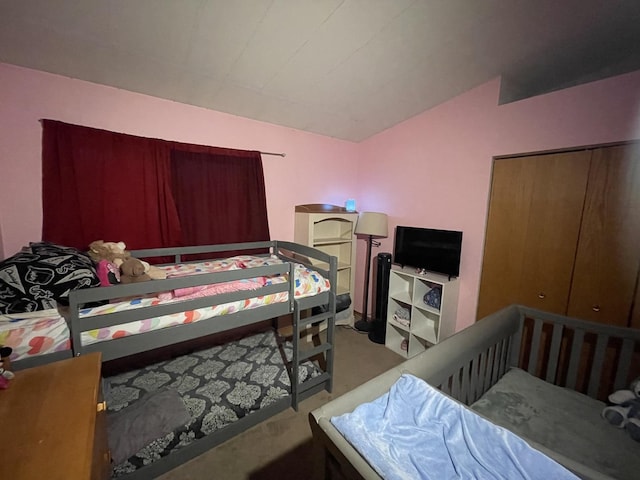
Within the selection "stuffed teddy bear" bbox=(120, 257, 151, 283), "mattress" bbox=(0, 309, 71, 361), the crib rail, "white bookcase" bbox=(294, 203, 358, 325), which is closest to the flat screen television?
"white bookcase" bbox=(294, 203, 358, 325)

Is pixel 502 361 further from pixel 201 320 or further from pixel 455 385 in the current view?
pixel 201 320

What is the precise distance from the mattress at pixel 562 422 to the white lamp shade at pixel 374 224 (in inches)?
65.8

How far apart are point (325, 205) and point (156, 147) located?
1768mm

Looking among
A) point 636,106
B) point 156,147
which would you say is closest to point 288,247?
point 156,147

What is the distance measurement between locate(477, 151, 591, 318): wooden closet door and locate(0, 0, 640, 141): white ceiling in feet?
2.25

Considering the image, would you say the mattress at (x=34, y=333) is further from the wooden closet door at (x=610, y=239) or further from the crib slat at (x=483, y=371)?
the wooden closet door at (x=610, y=239)

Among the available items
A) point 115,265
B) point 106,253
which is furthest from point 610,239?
point 106,253

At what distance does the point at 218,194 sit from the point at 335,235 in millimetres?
1547

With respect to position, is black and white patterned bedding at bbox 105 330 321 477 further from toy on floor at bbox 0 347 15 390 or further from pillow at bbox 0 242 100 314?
pillow at bbox 0 242 100 314

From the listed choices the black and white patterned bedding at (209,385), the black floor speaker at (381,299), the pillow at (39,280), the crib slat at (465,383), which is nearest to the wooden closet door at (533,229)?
the black floor speaker at (381,299)

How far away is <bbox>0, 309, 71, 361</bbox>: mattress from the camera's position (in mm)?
1104

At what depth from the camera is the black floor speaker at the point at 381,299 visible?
295cm

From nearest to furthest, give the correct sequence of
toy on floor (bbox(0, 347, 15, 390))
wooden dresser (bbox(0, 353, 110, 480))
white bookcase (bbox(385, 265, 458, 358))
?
wooden dresser (bbox(0, 353, 110, 480))
toy on floor (bbox(0, 347, 15, 390))
white bookcase (bbox(385, 265, 458, 358))

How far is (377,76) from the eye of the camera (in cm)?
207
